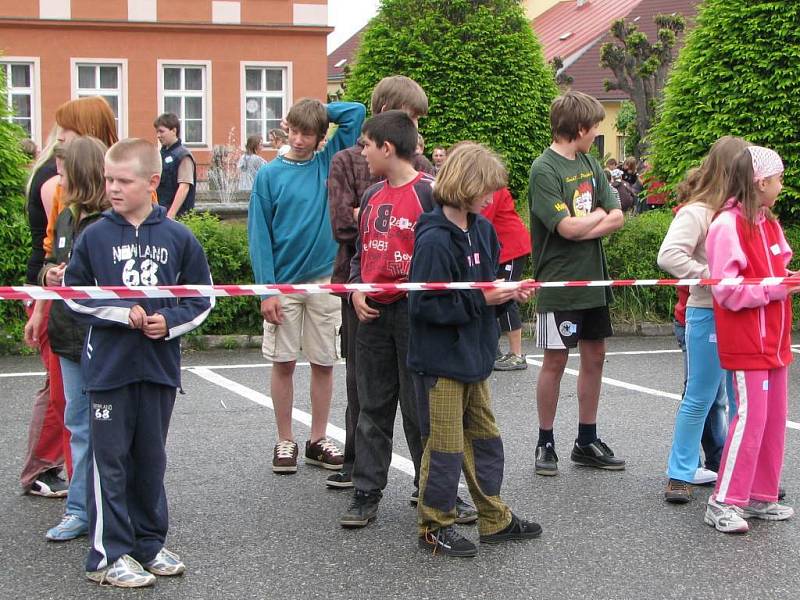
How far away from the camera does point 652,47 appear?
3089cm

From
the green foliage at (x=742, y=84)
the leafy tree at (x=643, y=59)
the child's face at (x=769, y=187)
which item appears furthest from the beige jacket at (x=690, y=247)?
the leafy tree at (x=643, y=59)

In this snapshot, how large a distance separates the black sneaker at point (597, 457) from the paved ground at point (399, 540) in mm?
74

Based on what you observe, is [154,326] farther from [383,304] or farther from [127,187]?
[383,304]

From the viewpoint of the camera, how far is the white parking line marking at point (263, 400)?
6.32m

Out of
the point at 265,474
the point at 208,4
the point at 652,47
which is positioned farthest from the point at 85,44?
the point at 265,474

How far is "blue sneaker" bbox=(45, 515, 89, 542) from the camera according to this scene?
195 inches

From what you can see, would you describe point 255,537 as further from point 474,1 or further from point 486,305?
point 474,1

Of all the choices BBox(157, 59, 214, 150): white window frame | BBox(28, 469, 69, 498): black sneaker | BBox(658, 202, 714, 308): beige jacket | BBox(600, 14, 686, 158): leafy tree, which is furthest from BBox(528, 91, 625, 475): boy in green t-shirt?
BBox(157, 59, 214, 150): white window frame

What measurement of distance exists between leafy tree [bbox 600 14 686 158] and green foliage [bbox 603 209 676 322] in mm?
18178

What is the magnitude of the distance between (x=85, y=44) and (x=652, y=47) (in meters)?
14.6

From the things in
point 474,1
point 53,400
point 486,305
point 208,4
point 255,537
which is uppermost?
point 208,4

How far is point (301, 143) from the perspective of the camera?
6.07 metres

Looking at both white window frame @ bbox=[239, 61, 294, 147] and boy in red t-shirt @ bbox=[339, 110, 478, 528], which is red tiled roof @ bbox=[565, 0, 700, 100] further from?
boy in red t-shirt @ bbox=[339, 110, 478, 528]

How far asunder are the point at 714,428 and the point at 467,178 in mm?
2233
